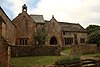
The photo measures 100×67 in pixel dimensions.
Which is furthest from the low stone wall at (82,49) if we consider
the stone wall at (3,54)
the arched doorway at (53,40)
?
the stone wall at (3,54)

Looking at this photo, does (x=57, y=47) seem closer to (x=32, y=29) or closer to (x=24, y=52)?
(x=24, y=52)

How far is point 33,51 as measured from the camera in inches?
1264

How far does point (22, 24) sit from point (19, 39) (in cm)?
383

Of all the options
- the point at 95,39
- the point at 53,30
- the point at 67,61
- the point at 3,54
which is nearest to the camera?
the point at 3,54

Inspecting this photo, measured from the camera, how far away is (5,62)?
54.1 feet

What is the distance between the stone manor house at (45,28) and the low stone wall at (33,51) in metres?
7.71

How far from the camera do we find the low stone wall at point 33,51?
31.2 meters

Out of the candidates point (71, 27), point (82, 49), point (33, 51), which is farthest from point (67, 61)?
point (71, 27)

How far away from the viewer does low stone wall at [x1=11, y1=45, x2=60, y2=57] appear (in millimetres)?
31219

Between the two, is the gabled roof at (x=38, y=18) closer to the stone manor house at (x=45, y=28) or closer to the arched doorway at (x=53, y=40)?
the stone manor house at (x=45, y=28)

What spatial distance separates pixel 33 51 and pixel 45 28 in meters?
18.7

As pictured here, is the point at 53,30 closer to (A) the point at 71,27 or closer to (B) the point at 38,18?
(B) the point at 38,18

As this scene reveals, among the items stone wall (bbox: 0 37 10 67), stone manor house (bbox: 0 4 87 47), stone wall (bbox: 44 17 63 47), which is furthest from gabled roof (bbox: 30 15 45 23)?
stone wall (bbox: 0 37 10 67)

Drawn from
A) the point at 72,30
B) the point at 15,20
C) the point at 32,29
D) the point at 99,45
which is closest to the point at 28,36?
the point at 32,29
